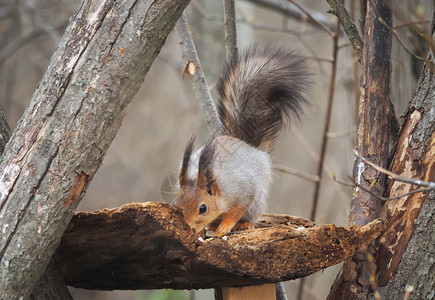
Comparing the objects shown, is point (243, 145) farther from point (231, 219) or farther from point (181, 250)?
point (181, 250)

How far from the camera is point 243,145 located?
2.08 meters

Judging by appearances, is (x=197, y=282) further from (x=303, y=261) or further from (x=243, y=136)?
(x=243, y=136)

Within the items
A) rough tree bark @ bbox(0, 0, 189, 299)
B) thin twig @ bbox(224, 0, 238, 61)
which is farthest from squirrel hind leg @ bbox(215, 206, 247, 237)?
rough tree bark @ bbox(0, 0, 189, 299)

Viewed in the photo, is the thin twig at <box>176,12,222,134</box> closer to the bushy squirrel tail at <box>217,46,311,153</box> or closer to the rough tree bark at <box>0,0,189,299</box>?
the bushy squirrel tail at <box>217,46,311,153</box>

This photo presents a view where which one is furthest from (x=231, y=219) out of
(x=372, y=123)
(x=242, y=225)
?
(x=372, y=123)

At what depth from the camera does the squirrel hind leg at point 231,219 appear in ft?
6.52

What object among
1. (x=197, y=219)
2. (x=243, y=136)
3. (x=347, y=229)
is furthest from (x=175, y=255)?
(x=243, y=136)

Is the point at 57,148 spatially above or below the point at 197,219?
above

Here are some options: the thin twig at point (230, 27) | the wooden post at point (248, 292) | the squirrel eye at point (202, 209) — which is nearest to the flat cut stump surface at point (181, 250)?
the wooden post at point (248, 292)

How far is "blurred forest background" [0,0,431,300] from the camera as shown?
9.89 ft

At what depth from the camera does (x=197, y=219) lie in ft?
6.46

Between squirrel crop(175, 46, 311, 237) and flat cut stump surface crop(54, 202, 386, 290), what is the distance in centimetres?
46

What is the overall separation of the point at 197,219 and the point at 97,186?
4.09 metres

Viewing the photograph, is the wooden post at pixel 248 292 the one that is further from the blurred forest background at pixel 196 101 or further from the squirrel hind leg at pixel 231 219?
the blurred forest background at pixel 196 101
